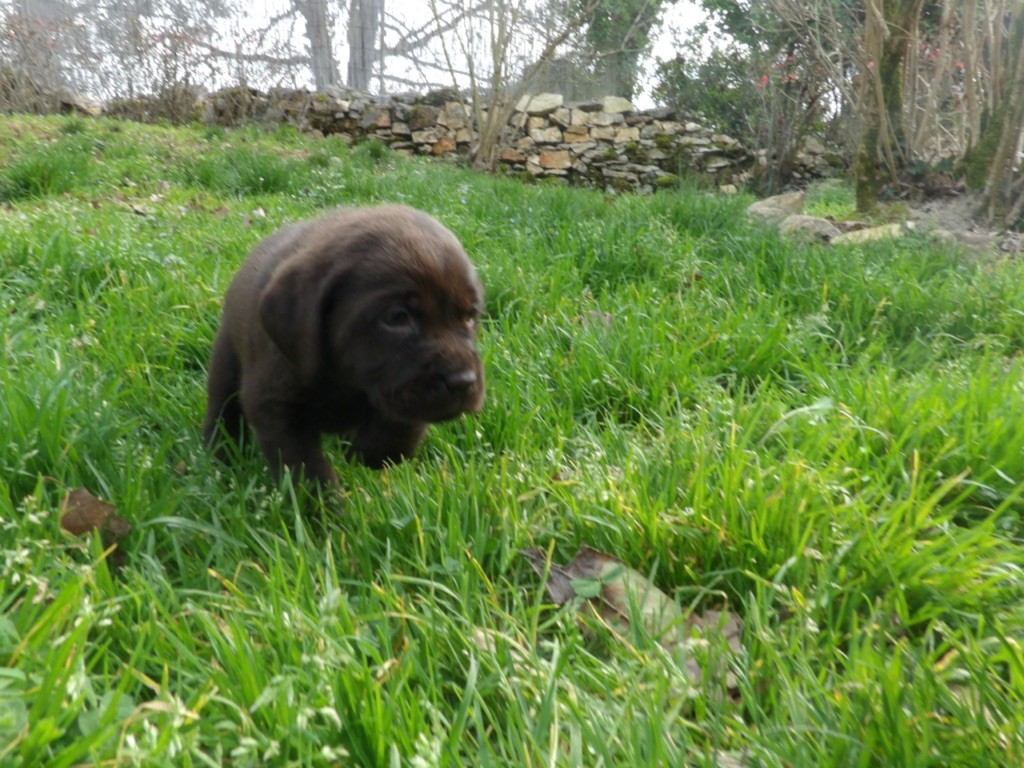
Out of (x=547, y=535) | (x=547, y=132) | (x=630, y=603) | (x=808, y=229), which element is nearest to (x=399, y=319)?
(x=547, y=535)

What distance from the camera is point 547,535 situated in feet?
7.24

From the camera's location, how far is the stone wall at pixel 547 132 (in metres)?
12.5

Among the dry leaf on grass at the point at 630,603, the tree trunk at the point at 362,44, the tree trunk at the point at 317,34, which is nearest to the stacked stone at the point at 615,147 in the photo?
the tree trunk at the point at 362,44

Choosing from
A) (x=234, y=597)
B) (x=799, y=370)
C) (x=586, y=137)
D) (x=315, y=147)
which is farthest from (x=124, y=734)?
(x=586, y=137)

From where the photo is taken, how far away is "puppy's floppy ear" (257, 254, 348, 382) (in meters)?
2.46

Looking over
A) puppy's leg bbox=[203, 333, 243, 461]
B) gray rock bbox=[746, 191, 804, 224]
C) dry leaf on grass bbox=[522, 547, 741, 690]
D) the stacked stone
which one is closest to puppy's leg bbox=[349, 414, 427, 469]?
puppy's leg bbox=[203, 333, 243, 461]

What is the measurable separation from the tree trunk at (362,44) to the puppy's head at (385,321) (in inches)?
521

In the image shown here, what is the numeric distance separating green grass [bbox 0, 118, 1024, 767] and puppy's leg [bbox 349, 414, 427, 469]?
0.31ft

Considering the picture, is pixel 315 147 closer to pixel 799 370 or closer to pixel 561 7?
pixel 561 7

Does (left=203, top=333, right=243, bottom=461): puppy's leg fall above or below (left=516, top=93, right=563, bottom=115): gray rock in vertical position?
below

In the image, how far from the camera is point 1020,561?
2.03 m

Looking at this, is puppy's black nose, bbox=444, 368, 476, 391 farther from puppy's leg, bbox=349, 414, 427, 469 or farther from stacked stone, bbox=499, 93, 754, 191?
stacked stone, bbox=499, 93, 754, 191

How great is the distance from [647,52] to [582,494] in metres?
14.5

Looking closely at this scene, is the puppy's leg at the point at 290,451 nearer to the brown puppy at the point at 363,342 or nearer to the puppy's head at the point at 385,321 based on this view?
the brown puppy at the point at 363,342
